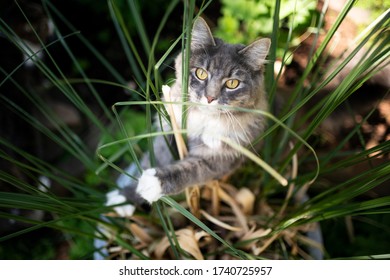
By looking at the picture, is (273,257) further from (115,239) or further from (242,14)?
(242,14)

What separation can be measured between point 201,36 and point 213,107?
18 centimetres

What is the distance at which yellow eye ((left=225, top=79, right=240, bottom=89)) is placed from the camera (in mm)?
A: 753

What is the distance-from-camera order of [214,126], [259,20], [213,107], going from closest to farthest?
[213,107] → [214,126] → [259,20]

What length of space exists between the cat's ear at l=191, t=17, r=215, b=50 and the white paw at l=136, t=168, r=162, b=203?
1.03 ft

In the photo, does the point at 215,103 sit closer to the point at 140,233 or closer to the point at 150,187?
the point at 150,187

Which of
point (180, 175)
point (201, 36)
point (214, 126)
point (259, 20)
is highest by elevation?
point (259, 20)

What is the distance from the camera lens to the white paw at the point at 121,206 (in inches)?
34.0

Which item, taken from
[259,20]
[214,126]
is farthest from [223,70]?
[259,20]

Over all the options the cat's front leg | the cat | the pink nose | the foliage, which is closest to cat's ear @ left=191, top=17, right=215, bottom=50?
the cat

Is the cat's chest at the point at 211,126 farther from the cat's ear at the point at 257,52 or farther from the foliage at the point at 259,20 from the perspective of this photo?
the foliage at the point at 259,20

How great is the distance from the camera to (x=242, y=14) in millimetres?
1150

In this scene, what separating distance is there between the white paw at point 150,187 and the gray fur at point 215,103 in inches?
0.5

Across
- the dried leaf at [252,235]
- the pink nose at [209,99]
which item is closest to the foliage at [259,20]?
the pink nose at [209,99]

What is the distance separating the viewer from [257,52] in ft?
2.39
